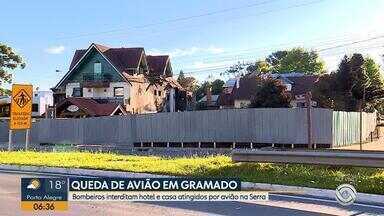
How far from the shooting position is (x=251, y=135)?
3083cm

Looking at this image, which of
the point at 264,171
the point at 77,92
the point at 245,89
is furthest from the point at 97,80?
the point at 264,171

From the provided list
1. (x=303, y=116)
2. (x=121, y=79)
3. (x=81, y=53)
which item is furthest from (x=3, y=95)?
(x=303, y=116)

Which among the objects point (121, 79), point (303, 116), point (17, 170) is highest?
point (121, 79)

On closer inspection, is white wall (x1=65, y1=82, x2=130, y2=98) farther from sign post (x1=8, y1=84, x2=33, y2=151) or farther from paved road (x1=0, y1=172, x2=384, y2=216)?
paved road (x1=0, y1=172, x2=384, y2=216)

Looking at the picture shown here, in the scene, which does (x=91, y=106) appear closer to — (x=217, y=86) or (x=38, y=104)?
(x=38, y=104)

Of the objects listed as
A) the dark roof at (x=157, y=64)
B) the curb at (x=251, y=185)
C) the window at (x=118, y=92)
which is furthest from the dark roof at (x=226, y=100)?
the curb at (x=251, y=185)

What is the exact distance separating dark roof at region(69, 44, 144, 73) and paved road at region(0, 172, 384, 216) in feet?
153

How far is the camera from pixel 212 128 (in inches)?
1286

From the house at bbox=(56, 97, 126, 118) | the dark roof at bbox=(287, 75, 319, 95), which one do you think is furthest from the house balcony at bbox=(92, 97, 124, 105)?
the dark roof at bbox=(287, 75, 319, 95)

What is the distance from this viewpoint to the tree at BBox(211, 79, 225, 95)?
87.6 meters

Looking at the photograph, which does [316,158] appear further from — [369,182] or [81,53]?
[81,53]

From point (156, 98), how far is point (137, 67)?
25.9ft

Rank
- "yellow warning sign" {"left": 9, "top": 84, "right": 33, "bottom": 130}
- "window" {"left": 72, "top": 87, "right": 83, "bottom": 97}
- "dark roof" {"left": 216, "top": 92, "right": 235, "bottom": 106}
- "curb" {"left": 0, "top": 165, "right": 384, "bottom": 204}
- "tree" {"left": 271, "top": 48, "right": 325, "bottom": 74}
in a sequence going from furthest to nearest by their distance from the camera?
"tree" {"left": 271, "top": 48, "right": 325, "bottom": 74} → "dark roof" {"left": 216, "top": 92, "right": 235, "bottom": 106} → "window" {"left": 72, "top": 87, "right": 83, "bottom": 97} → "yellow warning sign" {"left": 9, "top": 84, "right": 33, "bottom": 130} → "curb" {"left": 0, "top": 165, "right": 384, "bottom": 204}

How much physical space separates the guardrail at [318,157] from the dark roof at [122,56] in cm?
4239
